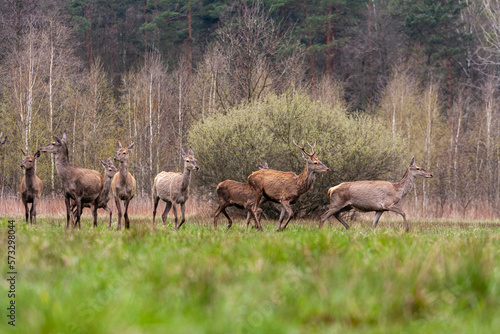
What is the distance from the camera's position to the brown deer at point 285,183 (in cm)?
1371

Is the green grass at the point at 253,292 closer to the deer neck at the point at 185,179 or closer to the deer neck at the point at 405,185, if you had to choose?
the deer neck at the point at 185,179

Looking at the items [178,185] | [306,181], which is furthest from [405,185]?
[178,185]

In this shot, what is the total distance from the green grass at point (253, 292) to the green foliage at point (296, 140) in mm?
13843

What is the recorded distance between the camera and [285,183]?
13789 mm

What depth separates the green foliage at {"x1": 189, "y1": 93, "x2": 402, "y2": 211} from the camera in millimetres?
19484

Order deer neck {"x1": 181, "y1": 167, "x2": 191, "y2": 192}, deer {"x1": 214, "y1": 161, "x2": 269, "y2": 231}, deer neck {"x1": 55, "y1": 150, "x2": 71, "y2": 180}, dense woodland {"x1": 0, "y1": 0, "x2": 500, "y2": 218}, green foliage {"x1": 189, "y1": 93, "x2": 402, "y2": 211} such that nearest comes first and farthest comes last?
deer neck {"x1": 55, "y1": 150, "x2": 71, "y2": 180}
deer neck {"x1": 181, "y1": 167, "x2": 191, "y2": 192}
deer {"x1": 214, "y1": 161, "x2": 269, "y2": 231}
green foliage {"x1": 189, "y1": 93, "x2": 402, "y2": 211}
dense woodland {"x1": 0, "y1": 0, "x2": 500, "y2": 218}

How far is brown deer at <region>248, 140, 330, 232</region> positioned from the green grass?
7.94 metres

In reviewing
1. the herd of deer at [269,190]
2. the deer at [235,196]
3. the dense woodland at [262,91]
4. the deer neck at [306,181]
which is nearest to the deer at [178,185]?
the herd of deer at [269,190]

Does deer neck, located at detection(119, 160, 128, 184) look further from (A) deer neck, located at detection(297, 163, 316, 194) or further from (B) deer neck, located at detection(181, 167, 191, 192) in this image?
(A) deer neck, located at detection(297, 163, 316, 194)

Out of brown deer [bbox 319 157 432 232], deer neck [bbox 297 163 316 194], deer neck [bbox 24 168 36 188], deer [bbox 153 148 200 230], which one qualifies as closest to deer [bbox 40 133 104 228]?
deer [bbox 153 148 200 230]

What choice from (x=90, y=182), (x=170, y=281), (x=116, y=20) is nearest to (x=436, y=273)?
(x=170, y=281)

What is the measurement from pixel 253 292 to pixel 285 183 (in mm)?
9890

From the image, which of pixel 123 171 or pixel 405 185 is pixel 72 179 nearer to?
pixel 123 171

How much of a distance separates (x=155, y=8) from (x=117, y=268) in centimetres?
5071
